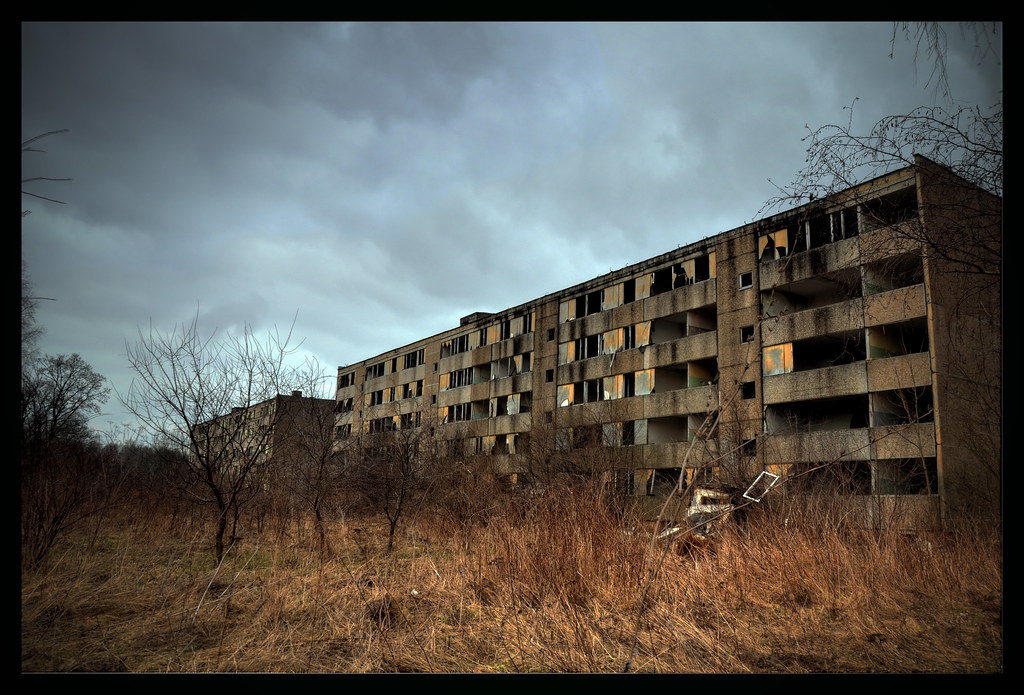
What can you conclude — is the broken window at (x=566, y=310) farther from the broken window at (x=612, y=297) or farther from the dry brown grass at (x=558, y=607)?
the dry brown grass at (x=558, y=607)

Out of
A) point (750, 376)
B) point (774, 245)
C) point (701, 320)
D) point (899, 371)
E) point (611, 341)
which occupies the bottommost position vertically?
point (899, 371)

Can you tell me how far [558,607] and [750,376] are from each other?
23.9 meters

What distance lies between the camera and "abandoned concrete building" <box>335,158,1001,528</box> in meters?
20.2

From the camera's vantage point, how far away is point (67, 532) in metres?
10.2

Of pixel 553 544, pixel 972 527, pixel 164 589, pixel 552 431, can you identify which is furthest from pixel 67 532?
pixel 552 431

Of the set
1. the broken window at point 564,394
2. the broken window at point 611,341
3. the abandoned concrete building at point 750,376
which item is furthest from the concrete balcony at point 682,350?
the broken window at point 564,394

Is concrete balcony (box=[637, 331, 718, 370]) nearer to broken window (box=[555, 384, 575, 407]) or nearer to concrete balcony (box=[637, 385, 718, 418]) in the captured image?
concrete balcony (box=[637, 385, 718, 418])

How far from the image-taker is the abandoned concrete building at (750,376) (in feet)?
66.3

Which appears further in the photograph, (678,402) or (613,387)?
(613,387)

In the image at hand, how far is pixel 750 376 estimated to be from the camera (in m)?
28.2

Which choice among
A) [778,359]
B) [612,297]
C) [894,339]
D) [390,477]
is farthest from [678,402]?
[390,477]

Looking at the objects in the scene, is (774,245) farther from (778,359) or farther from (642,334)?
(642,334)
